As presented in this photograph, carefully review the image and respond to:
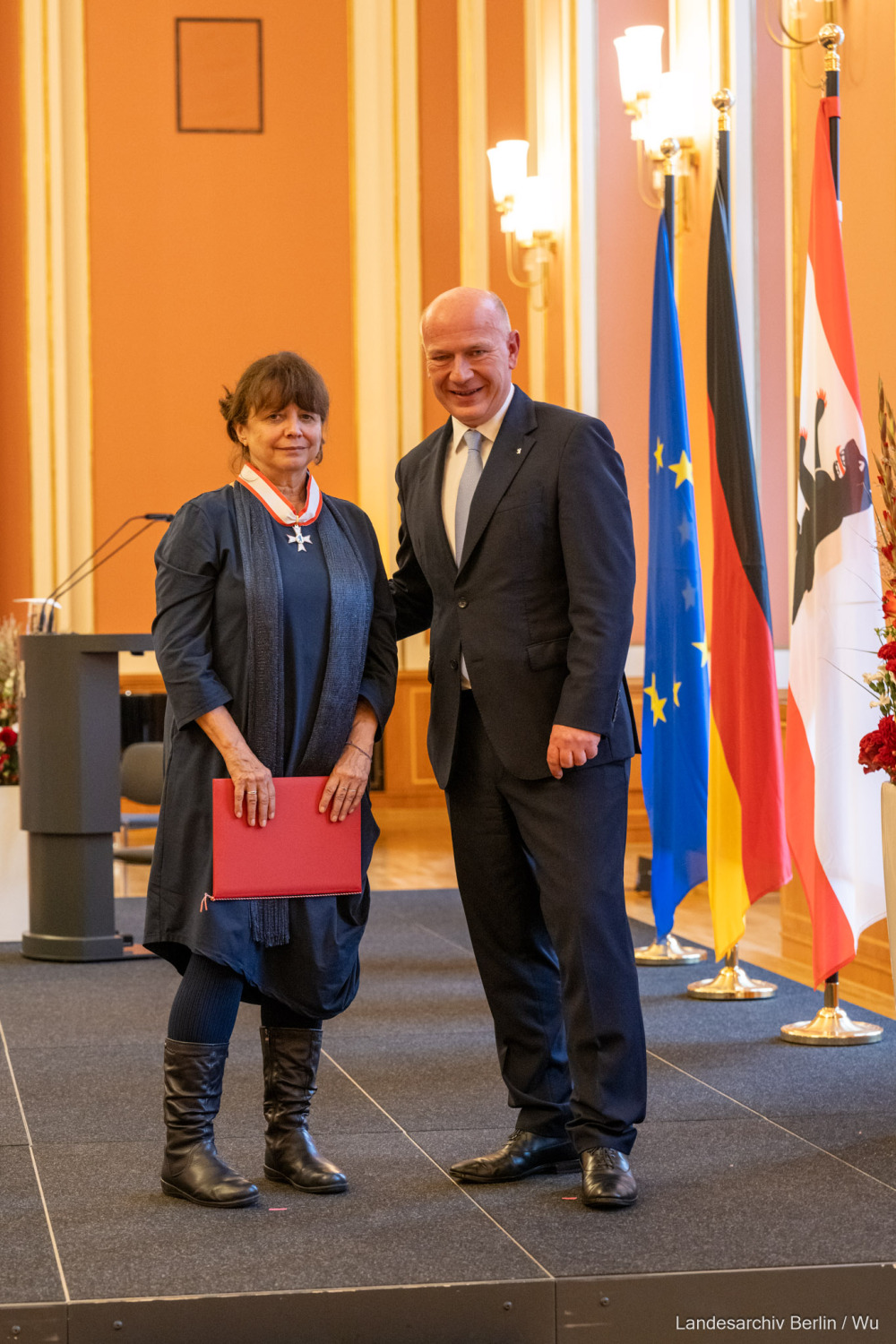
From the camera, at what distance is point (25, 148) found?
364 inches

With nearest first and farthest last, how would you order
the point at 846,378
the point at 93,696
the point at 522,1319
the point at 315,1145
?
the point at 522,1319
the point at 315,1145
the point at 846,378
the point at 93,696

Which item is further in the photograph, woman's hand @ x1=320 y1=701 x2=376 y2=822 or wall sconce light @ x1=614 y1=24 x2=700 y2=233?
wall sconce light @ x1=614 y1=24 x2=700 y2=233

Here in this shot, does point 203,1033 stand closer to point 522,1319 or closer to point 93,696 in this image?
point 522,1319

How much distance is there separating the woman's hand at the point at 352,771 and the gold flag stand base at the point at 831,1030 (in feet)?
5.58

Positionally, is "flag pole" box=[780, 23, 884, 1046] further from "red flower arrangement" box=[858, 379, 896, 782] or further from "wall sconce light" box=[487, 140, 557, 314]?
"wall sconce light" box=[487, 140, 557, 314]

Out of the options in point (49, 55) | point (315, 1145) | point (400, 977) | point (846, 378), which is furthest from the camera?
point (49, 55)

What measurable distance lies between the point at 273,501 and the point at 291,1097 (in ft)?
3.26

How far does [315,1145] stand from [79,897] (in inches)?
99.2

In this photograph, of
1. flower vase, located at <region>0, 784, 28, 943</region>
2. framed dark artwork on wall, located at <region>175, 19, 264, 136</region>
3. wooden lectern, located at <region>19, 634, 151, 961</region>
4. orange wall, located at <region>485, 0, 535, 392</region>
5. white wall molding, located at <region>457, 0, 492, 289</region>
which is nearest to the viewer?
wooden lectern, located at <region>19, 634, 151, 961</region>

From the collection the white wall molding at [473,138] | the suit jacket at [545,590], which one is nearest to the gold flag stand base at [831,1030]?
the suit jacket at [545,590]

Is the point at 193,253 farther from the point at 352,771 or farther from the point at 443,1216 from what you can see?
the point at 443,1216

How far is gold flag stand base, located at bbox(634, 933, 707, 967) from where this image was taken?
5023 mm

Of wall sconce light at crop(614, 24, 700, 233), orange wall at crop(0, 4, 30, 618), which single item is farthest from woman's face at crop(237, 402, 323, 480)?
orange wall at crop(0, 4, 30, 618)

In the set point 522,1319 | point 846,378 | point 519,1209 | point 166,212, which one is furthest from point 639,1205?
point 166,212
